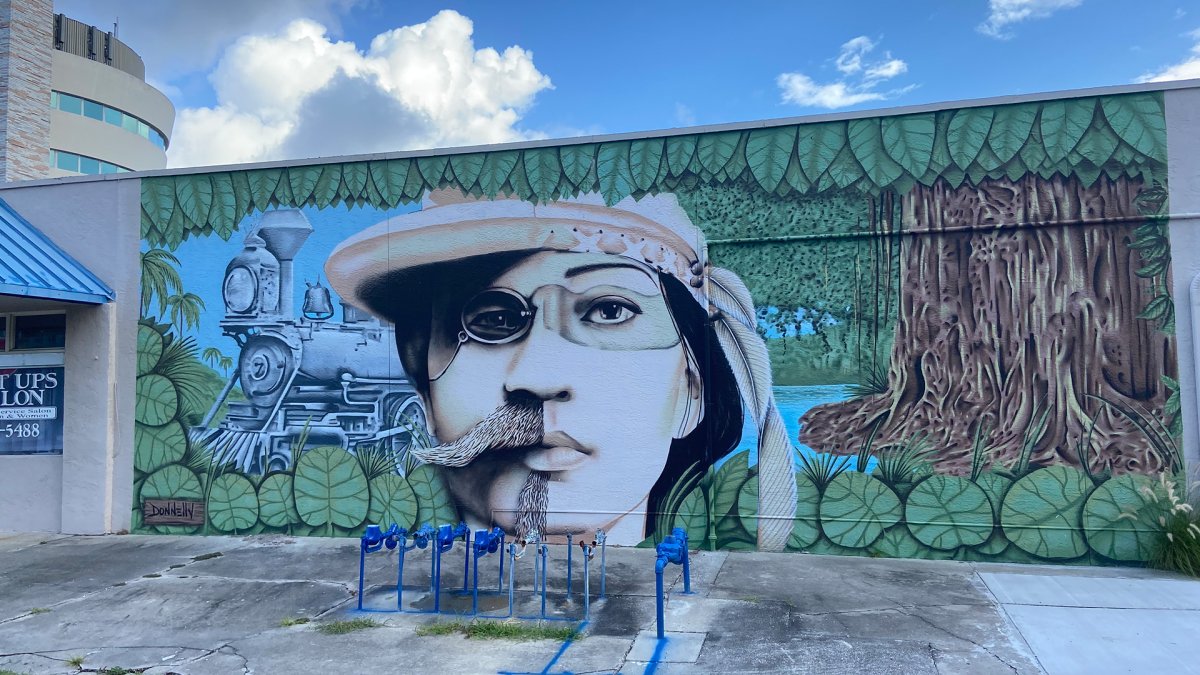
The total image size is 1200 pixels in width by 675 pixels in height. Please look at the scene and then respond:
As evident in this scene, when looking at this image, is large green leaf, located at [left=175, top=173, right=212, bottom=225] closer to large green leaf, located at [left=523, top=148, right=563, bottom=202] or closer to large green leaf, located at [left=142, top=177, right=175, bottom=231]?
large green leaf, located at [left=142, top=177, right=175, bottom=231]

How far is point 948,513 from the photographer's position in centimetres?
905

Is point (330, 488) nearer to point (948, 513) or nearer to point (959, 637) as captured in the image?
point (948, 513)

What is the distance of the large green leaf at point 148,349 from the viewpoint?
11.4 m

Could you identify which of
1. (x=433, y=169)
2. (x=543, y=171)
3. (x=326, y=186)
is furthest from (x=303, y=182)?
(x=543, y=171)

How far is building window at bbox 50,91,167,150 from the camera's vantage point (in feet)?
135

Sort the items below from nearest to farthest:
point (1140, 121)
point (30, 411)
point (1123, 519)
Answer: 1. point (1123, 519)
2. point (1140, 121)
3. point (30, 411)

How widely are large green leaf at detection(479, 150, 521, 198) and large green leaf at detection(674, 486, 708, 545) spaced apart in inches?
176

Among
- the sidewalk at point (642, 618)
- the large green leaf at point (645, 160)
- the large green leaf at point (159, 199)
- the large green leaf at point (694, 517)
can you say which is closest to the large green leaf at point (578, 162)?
the large green leaf at point (645, 160)

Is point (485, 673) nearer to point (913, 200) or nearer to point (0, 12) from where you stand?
point (913, 200)

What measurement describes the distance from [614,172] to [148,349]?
6.93 metres

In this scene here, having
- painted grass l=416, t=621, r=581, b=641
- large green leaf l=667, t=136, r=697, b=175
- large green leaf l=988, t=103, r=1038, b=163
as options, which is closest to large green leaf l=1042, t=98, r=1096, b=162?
large green leaf l=988, t=103, r=1038, b=163

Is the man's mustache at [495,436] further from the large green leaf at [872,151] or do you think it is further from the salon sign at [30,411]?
the salon sign at [30,411]

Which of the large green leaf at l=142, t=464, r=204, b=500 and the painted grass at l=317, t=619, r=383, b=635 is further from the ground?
the large green leaf at l=142, t=464, r=204, b=500

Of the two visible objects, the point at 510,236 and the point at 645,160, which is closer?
the point at 645,160
